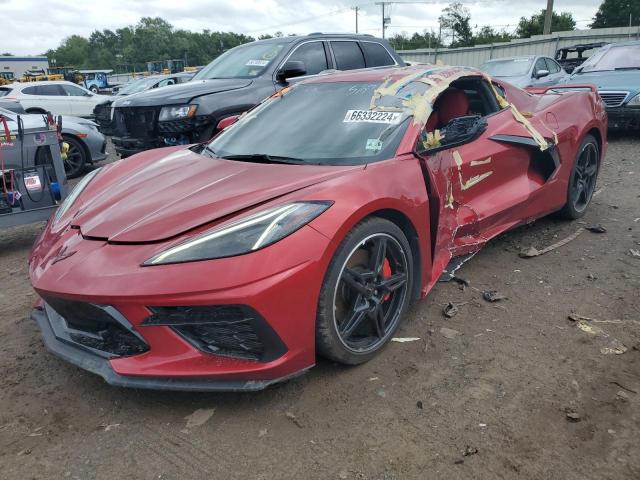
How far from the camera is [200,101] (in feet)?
19.9

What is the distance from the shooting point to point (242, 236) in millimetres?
2168

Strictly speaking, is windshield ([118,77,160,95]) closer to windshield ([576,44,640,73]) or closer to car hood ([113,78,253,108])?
car hood ([113,78,253,108])

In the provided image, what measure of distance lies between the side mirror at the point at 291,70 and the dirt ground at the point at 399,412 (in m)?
4.24

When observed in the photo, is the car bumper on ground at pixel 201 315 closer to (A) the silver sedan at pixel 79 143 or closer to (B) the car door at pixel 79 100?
(A) the silver sedan at pixel 79 143

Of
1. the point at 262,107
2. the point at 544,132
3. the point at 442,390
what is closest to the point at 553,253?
the point at 544,132

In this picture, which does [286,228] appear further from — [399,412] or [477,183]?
[477,183]

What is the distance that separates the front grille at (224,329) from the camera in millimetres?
2100

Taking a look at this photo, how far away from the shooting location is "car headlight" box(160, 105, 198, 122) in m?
6.03

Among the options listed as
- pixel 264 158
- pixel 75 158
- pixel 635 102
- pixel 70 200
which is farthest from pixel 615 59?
pixel 70 200

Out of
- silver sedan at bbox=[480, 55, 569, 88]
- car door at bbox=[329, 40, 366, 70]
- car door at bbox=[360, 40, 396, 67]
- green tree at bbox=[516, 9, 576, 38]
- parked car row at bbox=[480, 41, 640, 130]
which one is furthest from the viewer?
green tree at bbox=[516, 9, 576, 38]

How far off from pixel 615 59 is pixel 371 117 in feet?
29.0

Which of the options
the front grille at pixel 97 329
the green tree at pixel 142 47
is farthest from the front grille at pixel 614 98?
the green tree at pixel 142 47

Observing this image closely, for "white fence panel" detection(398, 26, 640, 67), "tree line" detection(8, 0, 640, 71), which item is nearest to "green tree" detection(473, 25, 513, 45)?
"tree line" detection(8, 0, 640, 71)

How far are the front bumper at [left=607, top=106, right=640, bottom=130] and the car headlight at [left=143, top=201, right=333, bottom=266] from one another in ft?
26.0
